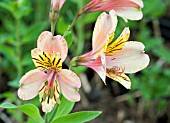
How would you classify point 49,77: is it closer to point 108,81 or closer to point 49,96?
point 49,96

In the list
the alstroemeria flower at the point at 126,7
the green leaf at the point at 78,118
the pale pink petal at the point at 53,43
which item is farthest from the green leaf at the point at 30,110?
the alstroemeria flower at the point at 126,7

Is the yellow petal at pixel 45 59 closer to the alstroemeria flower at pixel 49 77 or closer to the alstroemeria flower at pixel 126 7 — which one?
the alstroemeria flower at pixel 49 77

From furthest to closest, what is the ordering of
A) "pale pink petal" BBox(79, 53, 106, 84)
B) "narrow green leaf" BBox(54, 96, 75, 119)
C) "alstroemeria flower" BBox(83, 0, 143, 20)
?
"narrow green leaf" BBox(54, 96, 75, 119) → "alstroemeria flower" BBox(83, 0, 143, 20) → "pale pink petal" BBox(79, 53, 106, 84)

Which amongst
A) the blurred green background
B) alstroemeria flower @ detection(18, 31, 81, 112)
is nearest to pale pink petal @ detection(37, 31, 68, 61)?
alstroemeria flower @ detection(18, 31, 81, 112)

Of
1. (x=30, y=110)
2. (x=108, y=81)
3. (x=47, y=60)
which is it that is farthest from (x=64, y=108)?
(x=108, y=81)

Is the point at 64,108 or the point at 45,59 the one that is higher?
the point at 45,59

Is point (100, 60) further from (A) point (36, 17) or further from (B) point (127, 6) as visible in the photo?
(A) point (36, 17)

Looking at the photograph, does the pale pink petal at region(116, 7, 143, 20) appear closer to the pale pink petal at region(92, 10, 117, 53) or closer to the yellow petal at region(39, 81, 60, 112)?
the pale pink petal at region(92, 10, 117, 53)
